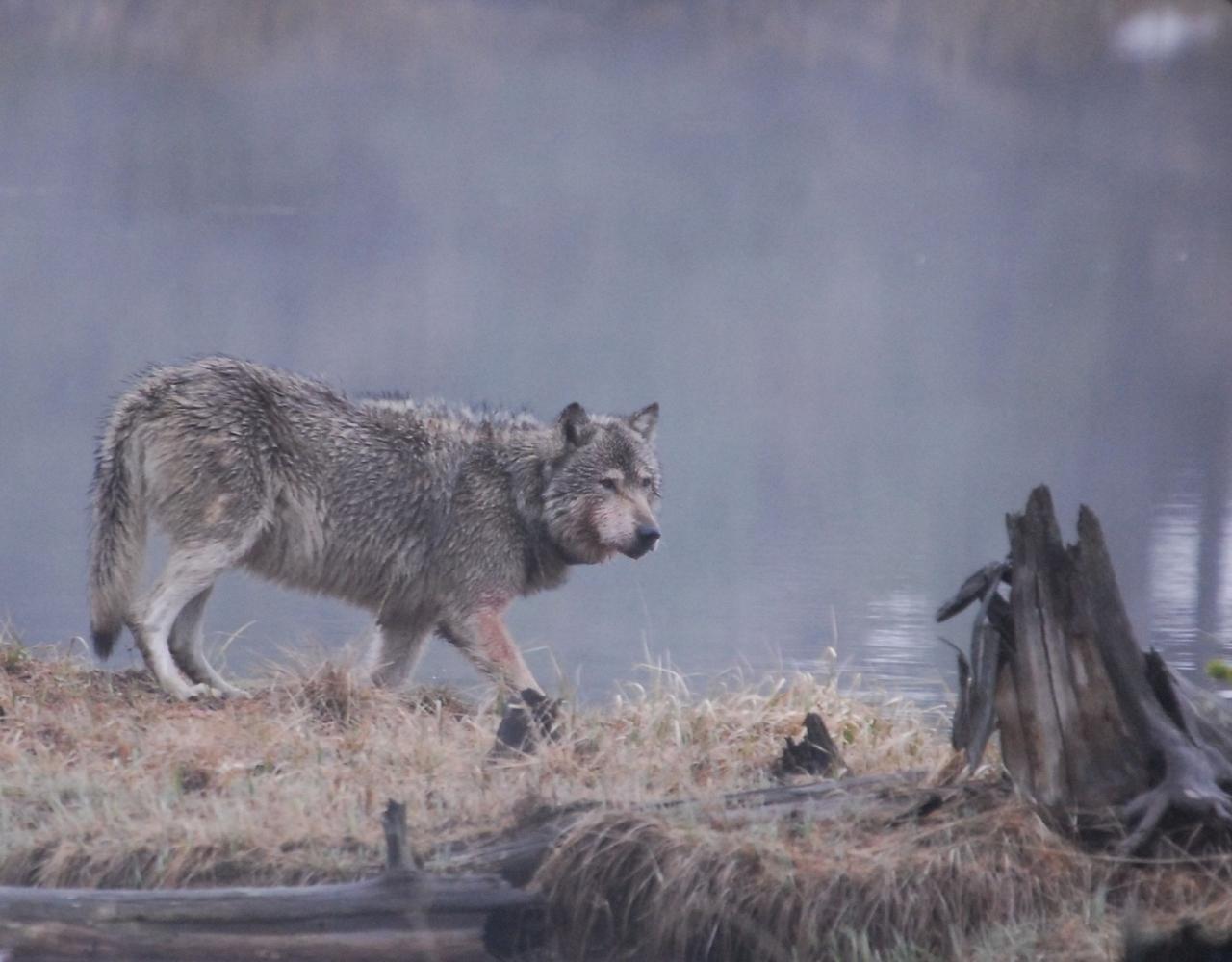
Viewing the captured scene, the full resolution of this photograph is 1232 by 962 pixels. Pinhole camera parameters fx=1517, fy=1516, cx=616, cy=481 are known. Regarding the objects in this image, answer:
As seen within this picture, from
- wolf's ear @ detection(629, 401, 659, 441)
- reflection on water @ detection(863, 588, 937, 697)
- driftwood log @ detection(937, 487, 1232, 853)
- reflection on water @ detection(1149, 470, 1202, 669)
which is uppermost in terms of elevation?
wolf's ear @ detection(629, 401, 659, 441)

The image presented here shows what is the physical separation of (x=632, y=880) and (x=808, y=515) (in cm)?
809

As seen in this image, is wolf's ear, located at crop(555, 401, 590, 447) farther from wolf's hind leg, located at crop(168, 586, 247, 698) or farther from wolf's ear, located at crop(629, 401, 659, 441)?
wolf's hind leg, located at crop(168, 586, 247, 698)

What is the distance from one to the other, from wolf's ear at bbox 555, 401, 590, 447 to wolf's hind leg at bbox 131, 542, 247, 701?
1.22m

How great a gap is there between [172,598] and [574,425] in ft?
5.03

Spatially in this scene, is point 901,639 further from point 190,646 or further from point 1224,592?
point 190,646

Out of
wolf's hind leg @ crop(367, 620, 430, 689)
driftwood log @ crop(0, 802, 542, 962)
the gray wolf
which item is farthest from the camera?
wolf's hind leg @ crop(367, 620, 430, 689)

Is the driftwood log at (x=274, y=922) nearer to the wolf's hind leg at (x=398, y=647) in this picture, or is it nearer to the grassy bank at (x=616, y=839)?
the grassy bank at (x=616, y=839)

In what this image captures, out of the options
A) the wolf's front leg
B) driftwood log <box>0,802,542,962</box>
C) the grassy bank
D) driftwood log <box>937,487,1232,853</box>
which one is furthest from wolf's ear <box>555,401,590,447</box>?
driftwood log <box>0,802,542,962</box>

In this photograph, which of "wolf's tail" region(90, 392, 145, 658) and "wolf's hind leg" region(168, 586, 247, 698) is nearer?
"wolf's tail" region(90, 392, 145, 658)

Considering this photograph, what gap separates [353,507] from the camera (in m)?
5.51

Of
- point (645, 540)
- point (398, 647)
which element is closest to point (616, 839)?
point (645, 540)

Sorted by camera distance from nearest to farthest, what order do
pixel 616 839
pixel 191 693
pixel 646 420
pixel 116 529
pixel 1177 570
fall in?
pixel 616 839
pixel 191 693
pixel 116 529
pixel 646 420
pixel 1177 570

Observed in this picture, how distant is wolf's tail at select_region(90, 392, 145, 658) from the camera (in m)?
5.30

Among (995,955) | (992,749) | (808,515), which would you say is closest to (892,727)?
(992,749)
